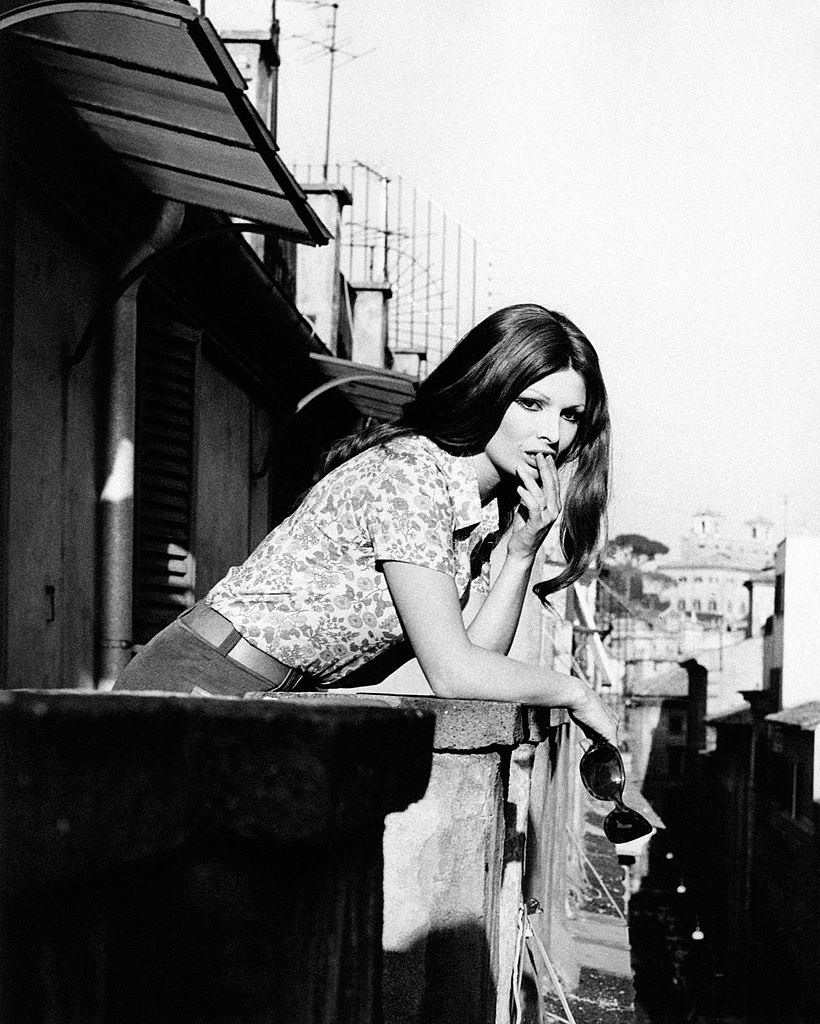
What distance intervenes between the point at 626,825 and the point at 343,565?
0.68 m

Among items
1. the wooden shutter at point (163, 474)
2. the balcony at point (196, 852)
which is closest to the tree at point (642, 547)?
the wooden shutter at point (163, 474)

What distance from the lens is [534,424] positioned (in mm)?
2686

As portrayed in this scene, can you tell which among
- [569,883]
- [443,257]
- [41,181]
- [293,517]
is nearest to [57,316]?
[41,181]

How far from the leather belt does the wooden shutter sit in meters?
4.39

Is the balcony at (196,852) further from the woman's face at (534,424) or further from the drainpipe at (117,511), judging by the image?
the drainpipe at (117,511)

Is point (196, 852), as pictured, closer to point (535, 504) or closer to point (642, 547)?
point (535, 504)

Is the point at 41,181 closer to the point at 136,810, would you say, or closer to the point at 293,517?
the point at 293,517

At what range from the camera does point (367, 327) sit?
A: 1755 centimetres

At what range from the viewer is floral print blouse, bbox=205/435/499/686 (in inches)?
95.6

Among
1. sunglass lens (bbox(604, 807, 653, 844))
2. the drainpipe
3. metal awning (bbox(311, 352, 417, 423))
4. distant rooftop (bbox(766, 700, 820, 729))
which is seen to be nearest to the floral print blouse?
sunglass lens (bbox(604, 807, 653, 844))

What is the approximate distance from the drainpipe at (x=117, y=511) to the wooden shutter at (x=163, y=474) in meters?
0.55

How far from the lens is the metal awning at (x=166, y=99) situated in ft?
12.4

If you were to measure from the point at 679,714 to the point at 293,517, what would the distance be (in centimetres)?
5316

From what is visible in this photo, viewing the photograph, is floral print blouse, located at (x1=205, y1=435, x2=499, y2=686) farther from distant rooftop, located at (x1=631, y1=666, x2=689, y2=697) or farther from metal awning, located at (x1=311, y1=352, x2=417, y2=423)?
distant rooftop, located at (x1=631, y1=666, x2=689, y2=697)
